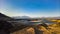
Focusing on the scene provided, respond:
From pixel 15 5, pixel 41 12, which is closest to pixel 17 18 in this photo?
pixel 15 5

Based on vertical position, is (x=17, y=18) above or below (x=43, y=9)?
below

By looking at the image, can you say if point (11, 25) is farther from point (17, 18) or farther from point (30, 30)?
point (30, 30)

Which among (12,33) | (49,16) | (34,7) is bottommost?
(12,33)

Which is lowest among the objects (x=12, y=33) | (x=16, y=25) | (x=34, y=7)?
(x=12, y=33)

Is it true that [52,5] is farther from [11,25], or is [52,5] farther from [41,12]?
[11,25]

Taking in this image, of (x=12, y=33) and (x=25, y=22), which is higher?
(x=25, y=22)

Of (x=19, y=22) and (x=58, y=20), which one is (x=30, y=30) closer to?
(x=19, y=22)

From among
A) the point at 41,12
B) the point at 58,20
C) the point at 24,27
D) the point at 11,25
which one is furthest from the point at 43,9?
the point at 11,25
